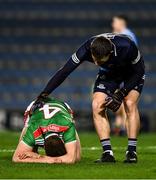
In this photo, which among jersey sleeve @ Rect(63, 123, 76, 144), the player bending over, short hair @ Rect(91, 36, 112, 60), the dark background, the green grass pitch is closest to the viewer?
the green grass pitch

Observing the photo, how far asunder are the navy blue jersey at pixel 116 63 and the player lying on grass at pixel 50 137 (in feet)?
0.90

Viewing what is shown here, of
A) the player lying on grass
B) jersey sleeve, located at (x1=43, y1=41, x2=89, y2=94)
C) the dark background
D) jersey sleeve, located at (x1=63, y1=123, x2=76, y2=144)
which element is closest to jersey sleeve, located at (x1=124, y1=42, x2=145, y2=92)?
jersey sleeve, located at (x1=43, y1=41, x2=89, y2=94)

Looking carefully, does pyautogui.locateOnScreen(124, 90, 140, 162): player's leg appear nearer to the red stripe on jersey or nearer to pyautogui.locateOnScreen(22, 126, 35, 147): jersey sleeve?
the red stripe on jersey

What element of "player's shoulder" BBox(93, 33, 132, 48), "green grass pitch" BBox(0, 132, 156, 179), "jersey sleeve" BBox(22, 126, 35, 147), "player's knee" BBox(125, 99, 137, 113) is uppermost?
"player's shoulder" BBox(93, 33, 132, 48)

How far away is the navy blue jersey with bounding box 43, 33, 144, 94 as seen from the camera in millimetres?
7363

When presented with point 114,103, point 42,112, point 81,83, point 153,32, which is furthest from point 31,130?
point 153,32

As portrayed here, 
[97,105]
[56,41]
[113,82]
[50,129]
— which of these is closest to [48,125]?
[50,129]

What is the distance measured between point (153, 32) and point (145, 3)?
1074mm

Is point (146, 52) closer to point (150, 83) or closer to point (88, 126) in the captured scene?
point (150, 83)

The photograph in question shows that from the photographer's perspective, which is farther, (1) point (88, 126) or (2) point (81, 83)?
(2) point (81, 83)

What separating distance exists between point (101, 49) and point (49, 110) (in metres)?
1.03

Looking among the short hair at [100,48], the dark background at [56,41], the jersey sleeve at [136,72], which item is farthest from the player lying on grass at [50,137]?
the dark background at [56,41]

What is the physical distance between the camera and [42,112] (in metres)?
7.61

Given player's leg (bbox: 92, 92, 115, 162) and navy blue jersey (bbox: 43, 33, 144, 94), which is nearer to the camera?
navy blue jersey (bbox: 43, 33, 144, 94)
